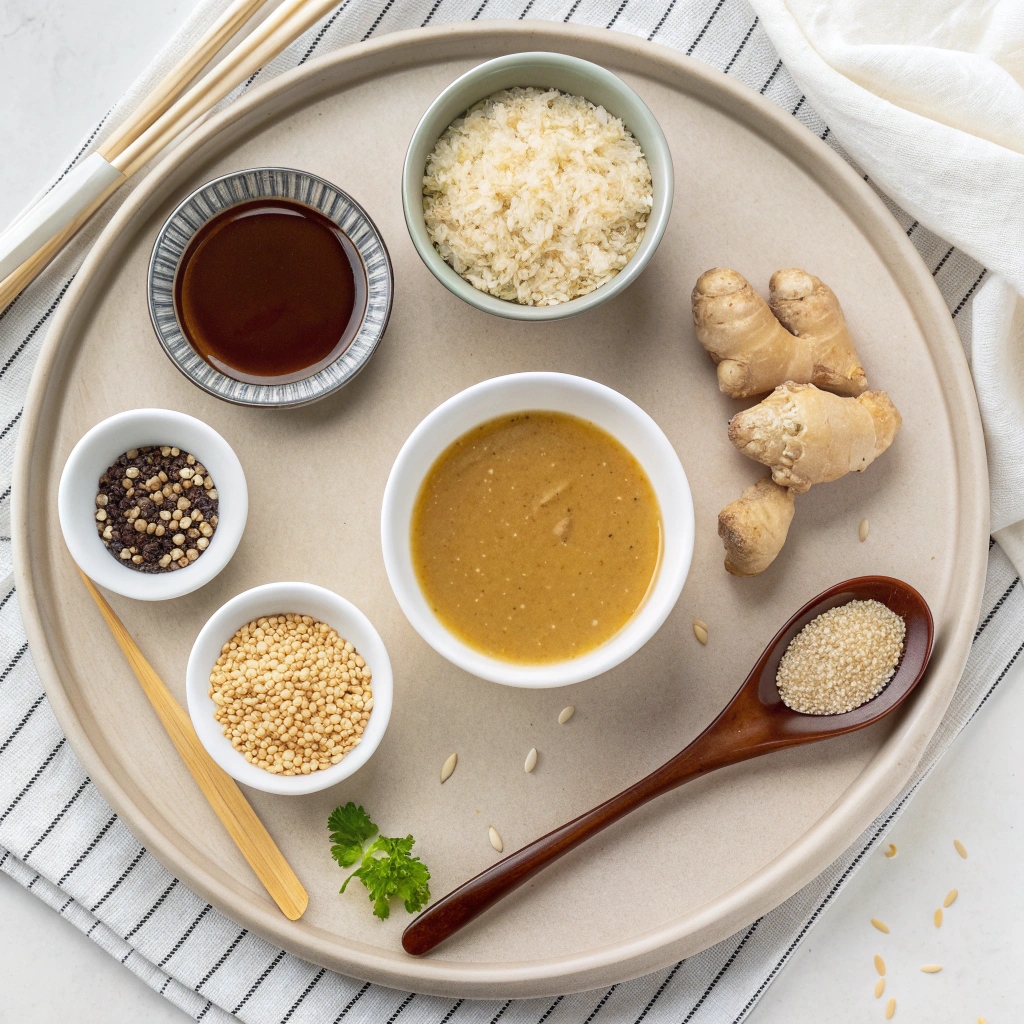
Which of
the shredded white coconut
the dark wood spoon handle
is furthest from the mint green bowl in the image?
the dark wood spoon handle

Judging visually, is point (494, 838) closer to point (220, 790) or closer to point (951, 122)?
point (220, 790)

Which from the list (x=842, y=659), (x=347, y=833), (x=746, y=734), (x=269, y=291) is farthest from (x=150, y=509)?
(x=842, y=659)

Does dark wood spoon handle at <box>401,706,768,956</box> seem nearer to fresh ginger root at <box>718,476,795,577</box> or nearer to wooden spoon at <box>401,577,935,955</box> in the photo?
wooden spoon at <box>401,577,935,955</box>

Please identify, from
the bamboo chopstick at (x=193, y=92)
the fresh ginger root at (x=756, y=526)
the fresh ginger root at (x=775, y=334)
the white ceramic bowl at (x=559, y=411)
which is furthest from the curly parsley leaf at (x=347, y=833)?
the bamboo chopstick at (x=193, y=92)

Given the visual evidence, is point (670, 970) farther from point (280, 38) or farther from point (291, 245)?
point (280, 38)

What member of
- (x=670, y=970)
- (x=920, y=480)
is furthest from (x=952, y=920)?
(x=920, y=480)

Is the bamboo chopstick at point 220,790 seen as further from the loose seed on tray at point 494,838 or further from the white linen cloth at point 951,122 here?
the white linen cloth at point 951,122
